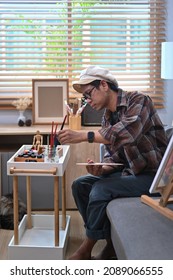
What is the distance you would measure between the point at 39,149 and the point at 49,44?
146cm

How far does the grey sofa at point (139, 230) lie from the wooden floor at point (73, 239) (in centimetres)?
61

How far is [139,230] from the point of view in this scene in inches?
75.6

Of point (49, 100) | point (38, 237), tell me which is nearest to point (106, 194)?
point (38, 237)

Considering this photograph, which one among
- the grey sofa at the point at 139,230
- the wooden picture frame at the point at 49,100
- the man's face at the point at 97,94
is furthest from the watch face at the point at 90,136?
the wooden picture frame at the point at 49,100

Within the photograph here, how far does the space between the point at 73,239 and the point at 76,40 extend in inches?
67.7

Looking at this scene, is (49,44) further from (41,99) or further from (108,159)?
(108,159)

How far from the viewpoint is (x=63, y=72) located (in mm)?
3945

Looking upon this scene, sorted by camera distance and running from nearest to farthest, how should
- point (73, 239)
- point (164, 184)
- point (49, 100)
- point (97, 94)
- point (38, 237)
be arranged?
point (164, 184), point (97, 94), point (38, 237), point (73, 239), point (49, 100)

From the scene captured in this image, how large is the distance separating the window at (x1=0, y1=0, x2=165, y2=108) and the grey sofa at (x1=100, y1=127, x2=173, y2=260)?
72.9 inches

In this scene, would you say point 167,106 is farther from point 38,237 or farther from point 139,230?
point 139,230

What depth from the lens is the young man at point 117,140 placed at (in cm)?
241

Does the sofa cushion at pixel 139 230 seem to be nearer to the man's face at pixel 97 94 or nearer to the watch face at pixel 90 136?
the watch face at pixel 90 136

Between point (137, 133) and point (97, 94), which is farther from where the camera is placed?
point (97, 94)
